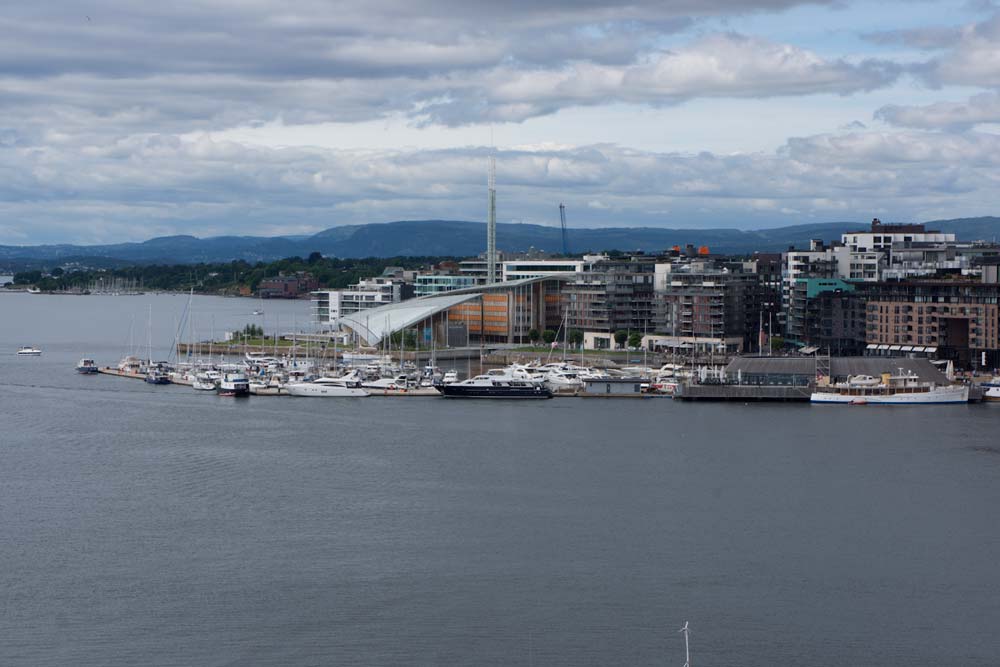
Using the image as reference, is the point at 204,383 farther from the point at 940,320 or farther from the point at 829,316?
the point at 940,320

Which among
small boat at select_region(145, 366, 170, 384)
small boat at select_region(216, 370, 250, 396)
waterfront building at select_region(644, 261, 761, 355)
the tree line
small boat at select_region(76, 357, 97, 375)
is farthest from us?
the tree line

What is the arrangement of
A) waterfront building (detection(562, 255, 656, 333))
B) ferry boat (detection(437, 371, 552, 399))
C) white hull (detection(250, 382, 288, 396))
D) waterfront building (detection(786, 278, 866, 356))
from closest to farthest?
ferry boat (detection(437, 371, 552, 399)), white hull (detection(250, 382, 288, 396)), waterfront building (detection(786, 278, 866, 356)), waterfront building (detection(562, 255, 656, 333))

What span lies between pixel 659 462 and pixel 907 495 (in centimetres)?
282

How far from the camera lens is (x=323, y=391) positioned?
73.6ft

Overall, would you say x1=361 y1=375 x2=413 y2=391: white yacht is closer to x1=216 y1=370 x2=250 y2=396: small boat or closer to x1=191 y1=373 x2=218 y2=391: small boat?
x1=216 y1=370 x2=250 y2=396: small boat

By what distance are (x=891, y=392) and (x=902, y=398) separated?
233 mm

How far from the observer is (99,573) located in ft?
33.3

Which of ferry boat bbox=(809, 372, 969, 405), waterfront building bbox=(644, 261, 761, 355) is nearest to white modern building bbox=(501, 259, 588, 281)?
waterfront building bbox=(644, 261, 761, 355)

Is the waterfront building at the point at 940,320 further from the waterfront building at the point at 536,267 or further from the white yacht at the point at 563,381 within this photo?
the waterfront building at the point at 536,267

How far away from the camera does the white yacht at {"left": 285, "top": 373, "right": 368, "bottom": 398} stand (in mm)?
22438

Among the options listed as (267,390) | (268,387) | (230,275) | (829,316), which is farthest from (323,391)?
(230,275)

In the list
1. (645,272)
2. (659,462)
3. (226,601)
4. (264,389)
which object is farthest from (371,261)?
(226,601)

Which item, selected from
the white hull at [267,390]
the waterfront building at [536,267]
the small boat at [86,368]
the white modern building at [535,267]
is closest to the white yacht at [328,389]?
Result: the white hull at [267,390]

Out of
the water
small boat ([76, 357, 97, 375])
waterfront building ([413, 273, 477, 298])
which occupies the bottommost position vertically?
the water
